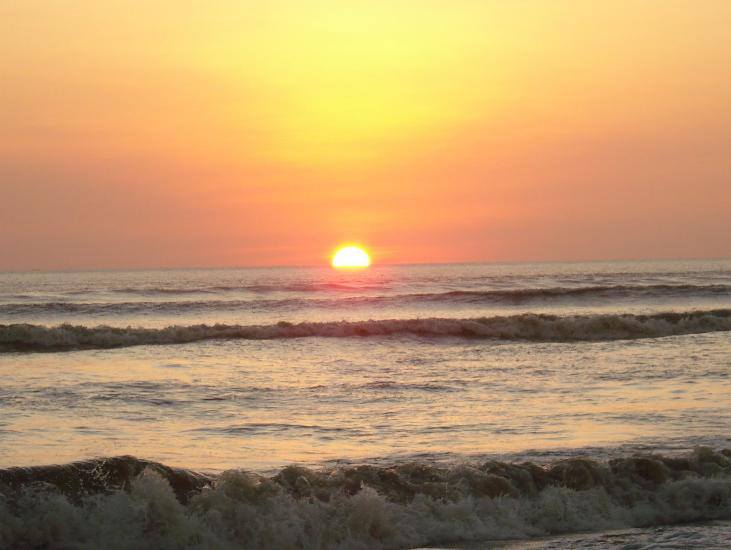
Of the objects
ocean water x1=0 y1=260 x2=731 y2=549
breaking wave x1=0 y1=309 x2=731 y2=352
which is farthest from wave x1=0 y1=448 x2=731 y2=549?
breaking wave x1=0 y1=309 x2=731 y2=352

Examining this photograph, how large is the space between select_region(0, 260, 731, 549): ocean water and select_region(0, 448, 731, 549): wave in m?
0.02

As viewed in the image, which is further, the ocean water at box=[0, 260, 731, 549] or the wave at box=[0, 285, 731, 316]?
the wave at box=[0, 285, 731, 316]

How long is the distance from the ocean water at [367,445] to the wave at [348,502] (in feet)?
0.07

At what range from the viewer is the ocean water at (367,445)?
9156 mm

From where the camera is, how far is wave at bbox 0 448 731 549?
8.92 metres

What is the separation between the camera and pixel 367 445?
12594 millimetres

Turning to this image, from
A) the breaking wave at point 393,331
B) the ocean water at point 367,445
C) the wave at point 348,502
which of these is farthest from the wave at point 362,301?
the wave at point 348,502

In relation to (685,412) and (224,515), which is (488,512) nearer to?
(224,515)

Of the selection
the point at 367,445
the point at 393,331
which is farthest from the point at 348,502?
the point at 393,331

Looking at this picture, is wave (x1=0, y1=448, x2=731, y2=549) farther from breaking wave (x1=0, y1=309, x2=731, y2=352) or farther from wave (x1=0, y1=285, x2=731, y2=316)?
wave (x1=0, y1=285, x2=731, y2=316)

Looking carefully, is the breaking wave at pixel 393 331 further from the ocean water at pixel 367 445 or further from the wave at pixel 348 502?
the wave at pixel 348 502

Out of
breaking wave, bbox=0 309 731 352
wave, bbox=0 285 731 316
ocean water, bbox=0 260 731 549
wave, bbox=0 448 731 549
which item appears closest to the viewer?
wave, bbox=0 448 731 549

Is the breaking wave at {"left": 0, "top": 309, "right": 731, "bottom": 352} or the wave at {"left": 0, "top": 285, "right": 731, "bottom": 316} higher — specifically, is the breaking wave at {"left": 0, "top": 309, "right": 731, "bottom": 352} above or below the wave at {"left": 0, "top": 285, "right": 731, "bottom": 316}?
below

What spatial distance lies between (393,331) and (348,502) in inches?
827
